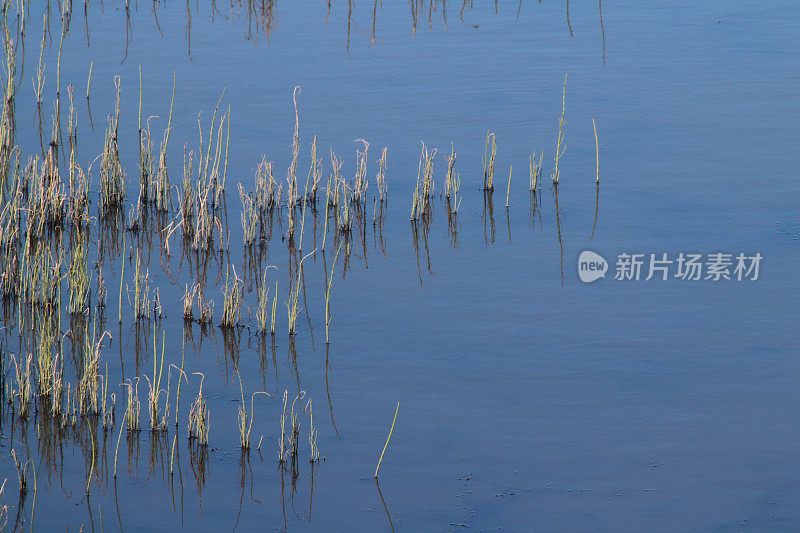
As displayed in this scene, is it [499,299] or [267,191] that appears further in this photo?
[267,191]

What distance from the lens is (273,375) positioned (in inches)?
240

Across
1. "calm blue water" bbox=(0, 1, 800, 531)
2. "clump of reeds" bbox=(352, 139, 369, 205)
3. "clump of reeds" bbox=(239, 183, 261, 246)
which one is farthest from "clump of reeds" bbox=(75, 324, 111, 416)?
"clump of reeds" bbox=(352, 139, 369, 205)

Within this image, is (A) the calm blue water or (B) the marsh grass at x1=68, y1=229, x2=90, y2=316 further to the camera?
(B) the marsh grass at x1=68, y1=229, x2=90, y2=316

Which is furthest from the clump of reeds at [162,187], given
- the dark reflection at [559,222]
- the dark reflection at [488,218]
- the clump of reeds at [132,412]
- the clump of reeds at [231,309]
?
the dark reflection at [559,222]

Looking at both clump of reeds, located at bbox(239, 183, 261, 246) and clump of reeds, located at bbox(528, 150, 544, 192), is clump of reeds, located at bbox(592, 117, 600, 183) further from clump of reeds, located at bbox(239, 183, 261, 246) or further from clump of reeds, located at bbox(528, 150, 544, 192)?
clump of reeds, located at bbox(239, 183, 261, 246)

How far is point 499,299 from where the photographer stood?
6.92 metres

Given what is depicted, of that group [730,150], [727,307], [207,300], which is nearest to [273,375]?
[207,300]

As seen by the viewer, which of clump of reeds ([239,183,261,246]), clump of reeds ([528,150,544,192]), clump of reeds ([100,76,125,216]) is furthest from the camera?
clump of reeds ([528,150,544,192])

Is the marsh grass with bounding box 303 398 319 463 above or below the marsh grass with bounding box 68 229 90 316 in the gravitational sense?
below

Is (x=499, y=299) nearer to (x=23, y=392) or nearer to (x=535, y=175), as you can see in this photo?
(x=535, y=175)

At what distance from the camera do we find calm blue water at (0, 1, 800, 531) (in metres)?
5.05

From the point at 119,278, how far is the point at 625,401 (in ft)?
11.4

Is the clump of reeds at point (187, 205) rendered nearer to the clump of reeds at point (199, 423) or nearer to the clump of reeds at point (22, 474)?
the clump of reeds at point (199, 423)

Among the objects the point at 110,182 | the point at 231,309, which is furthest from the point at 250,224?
the point at 231,309
